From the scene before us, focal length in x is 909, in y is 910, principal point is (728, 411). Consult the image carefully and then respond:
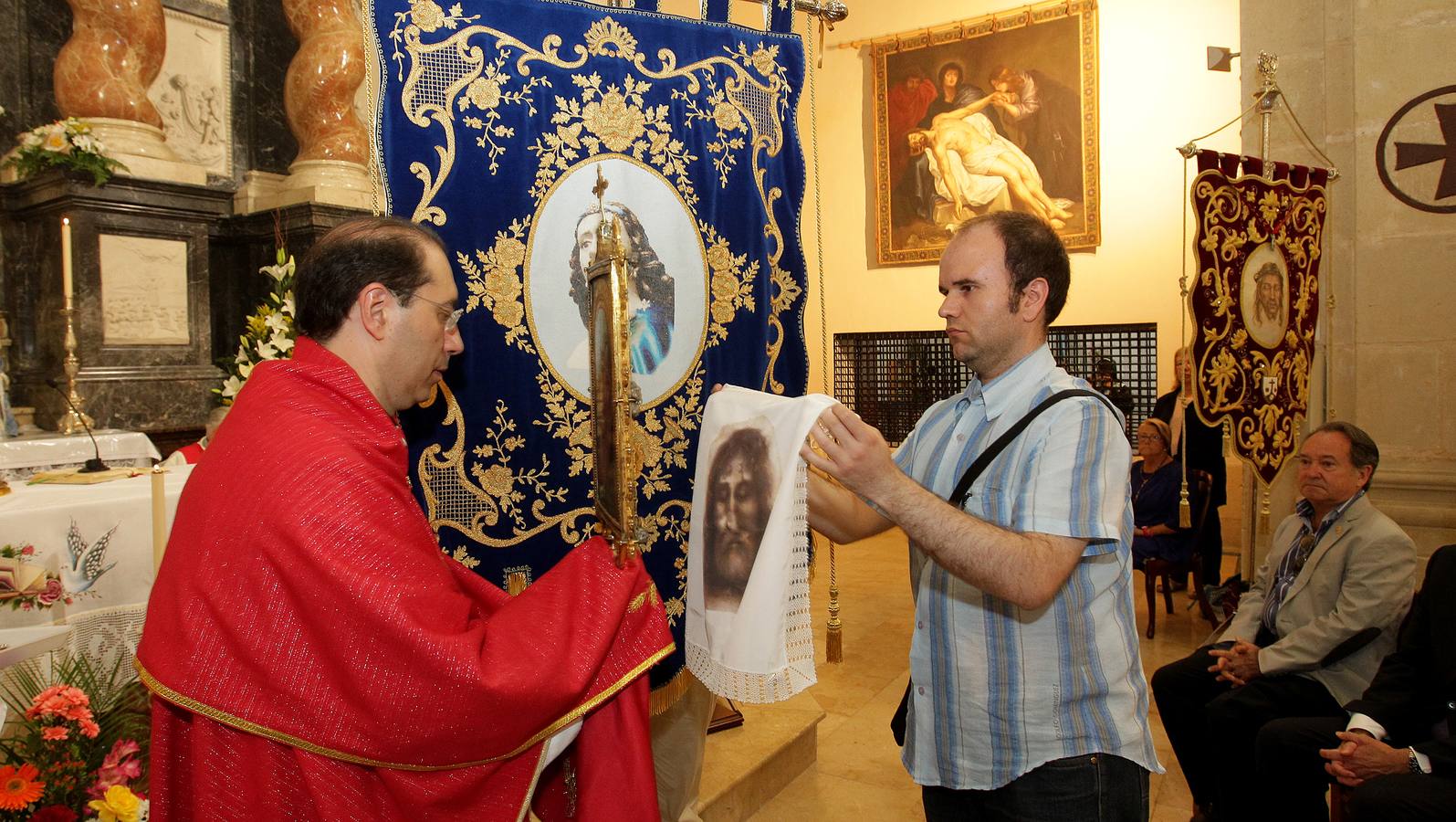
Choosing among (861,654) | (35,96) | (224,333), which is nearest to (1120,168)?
(861,654)

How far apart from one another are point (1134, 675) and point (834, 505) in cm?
67

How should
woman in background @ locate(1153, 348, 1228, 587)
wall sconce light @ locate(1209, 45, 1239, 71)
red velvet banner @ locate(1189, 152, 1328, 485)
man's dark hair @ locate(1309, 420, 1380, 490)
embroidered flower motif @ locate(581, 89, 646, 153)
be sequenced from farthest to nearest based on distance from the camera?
woman in background @ locate(1153, 348, 1228, 587)
wall sconce light @ locate(1209, 45, 1239, 71)
red velvet banner @ locate(1189, 152, 1328, 485)
man's dark hair @ locate(1309, 420, 1380, 490)
embroidered flower motif @ locate(581, 89, 646, 153)

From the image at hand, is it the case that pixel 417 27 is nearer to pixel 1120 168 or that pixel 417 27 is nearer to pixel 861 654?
pixel 861 654

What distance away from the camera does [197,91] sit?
5965mm

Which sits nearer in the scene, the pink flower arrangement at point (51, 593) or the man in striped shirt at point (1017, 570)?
the man in striped shirt at point (1017, 570)

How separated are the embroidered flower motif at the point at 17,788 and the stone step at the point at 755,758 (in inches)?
79.8

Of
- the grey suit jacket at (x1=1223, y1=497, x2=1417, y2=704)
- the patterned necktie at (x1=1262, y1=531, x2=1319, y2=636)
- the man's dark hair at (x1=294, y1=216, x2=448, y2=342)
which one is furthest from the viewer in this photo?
the patterned necktie at (x1=1262, y1=531, x2=1319, y2=636)

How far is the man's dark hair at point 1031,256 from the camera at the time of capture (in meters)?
1.76

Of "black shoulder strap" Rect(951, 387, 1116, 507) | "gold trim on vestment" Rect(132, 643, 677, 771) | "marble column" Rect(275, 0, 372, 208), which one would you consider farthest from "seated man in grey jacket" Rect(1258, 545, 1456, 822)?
"marble column" Rect(275, 0, 372, 208)

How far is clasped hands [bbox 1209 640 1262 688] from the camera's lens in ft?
11.0

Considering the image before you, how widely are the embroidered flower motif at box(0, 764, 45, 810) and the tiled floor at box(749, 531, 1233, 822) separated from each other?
2492mm

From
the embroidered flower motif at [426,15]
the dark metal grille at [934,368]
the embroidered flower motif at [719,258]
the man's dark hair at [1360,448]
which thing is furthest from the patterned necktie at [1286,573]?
the dark metal grille at [934,368]

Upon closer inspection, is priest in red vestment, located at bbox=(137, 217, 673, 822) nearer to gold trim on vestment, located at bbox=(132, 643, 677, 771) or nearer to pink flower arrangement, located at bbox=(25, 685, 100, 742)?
gold trim on vestment, located at bbox=(132, 643, 677, 771)

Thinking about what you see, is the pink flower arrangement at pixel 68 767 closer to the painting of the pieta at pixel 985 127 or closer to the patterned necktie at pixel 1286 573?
the patterned necktie at pixel 1286 573
